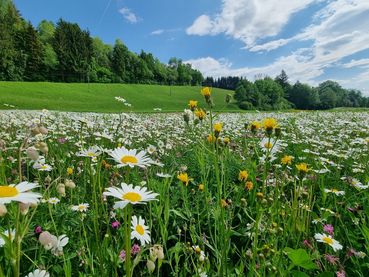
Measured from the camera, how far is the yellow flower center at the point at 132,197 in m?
0.80

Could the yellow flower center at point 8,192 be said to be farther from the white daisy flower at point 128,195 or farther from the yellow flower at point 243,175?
the yellow flower at point 243,175

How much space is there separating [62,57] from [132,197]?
62.1 m

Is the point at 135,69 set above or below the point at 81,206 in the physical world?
above

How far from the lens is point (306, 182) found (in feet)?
9.36

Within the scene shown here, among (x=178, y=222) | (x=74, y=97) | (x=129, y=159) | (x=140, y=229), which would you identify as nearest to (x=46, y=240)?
(x=129, y=159)

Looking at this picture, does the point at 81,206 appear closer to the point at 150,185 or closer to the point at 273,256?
the point at 150,185

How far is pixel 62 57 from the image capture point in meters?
56.0

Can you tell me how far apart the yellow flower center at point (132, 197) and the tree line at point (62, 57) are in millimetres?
50228

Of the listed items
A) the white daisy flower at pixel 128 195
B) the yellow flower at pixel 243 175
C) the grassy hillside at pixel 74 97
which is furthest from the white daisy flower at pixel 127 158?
the grassy hillside at pixel 74 97

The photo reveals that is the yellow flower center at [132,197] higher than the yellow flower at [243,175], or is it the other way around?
the yellow flower center at [132,197]

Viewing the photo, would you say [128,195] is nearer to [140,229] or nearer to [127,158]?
[127,158]

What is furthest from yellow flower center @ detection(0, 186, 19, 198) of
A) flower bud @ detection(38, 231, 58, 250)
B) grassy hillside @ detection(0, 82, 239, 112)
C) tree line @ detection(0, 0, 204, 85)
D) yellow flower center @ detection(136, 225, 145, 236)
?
tree line @ detection(0, 0, 204, 85)

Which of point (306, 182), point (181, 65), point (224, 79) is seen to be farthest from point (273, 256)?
point (224, 79)

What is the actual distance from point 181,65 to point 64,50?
39.8 m
